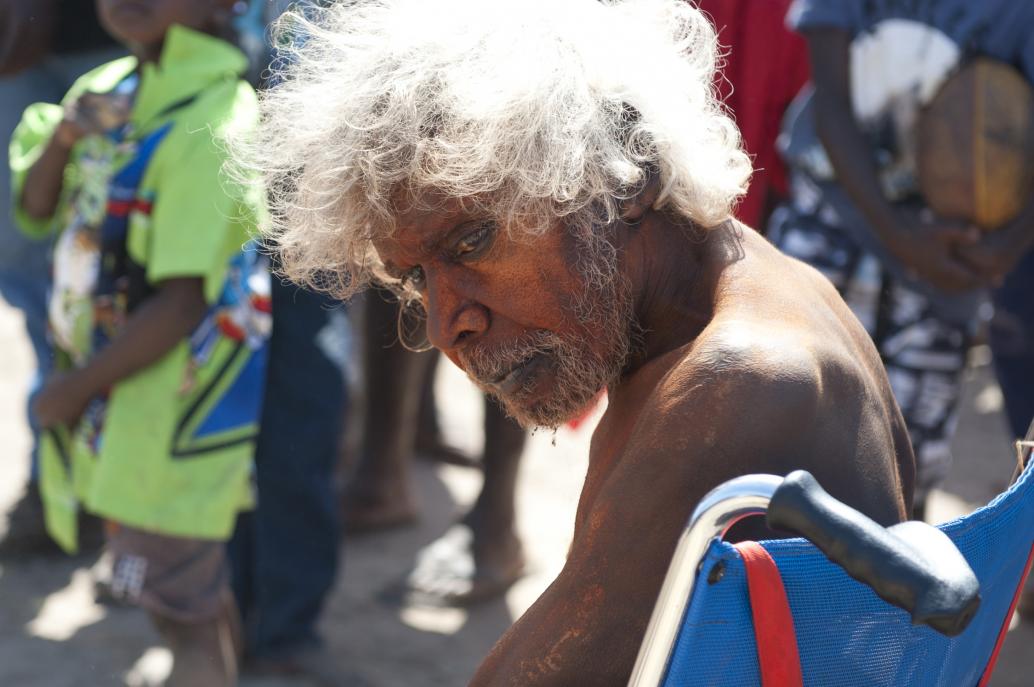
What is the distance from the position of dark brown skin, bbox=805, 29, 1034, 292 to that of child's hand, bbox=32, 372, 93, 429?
209 cm

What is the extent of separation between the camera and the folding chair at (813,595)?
4.17ft

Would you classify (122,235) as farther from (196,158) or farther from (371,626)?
(371,626)

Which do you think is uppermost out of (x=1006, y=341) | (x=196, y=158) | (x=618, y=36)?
(x=618, y=36)

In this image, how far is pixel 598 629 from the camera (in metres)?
1.66

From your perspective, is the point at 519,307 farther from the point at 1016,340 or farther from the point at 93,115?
the point at 1016,340

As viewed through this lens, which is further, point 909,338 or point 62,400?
point 909,338

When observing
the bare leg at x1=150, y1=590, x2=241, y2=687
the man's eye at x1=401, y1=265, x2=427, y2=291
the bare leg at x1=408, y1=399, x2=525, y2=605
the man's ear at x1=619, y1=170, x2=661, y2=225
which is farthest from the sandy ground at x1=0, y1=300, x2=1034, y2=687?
the man's ear at x1=619, y1=170, x2=661, y2=225

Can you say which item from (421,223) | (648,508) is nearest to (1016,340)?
(421,223)

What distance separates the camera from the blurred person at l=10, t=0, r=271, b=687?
10.5 ft

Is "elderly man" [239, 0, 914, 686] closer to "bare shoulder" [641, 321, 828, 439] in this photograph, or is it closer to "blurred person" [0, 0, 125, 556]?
"bare shoulder" [641, 321, 828, 439]

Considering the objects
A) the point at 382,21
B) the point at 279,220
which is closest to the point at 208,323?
the point at 279,220

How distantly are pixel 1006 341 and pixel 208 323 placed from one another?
2.62m

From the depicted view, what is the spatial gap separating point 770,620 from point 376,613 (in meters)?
3.18

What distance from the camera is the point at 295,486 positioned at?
13.2ft
